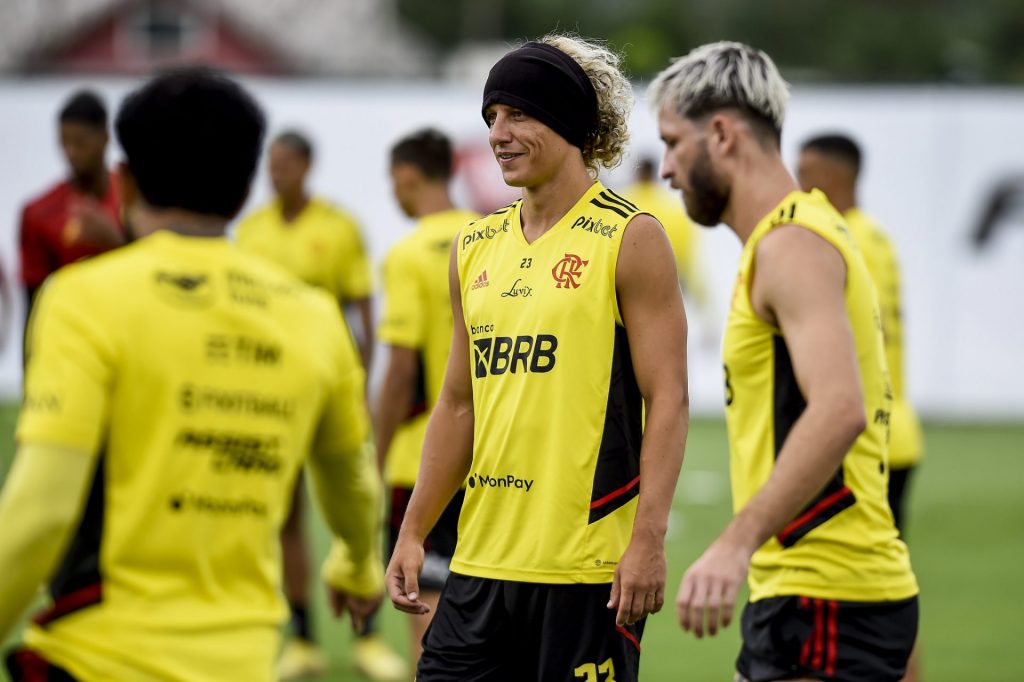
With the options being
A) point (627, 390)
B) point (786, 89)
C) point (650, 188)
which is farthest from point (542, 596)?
point (650, 188)

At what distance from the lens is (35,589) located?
8.87ft

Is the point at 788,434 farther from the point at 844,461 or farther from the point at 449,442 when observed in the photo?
the point at 449,442

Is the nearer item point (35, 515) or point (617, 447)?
point (35, 515)

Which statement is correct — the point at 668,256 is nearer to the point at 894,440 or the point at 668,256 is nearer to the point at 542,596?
the point at 542,596

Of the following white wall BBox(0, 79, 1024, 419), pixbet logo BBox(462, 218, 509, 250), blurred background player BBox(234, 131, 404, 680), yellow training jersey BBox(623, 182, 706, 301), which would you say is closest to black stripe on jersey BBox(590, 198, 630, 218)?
pixbet logo BBox(462, 218, 509, 250)

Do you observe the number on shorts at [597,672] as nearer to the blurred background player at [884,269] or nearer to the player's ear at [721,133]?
the player's ear at [721,133]

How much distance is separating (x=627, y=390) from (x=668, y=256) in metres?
0.36

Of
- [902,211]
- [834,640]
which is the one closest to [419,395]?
[834,640]

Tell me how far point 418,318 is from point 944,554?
548 cm

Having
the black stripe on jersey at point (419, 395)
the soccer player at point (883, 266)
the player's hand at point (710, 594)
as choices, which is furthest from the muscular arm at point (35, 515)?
the soccer player at point (883, 266)

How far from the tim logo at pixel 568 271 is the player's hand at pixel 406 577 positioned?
0.81 m

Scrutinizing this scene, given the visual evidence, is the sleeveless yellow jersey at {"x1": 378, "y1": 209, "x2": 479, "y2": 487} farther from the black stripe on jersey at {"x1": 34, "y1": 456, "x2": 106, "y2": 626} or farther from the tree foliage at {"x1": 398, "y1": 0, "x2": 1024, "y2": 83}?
the tree foliage at {"x1": 398, "y1": 0, "x2": 1024, "y2": 83}

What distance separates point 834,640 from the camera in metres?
3.85

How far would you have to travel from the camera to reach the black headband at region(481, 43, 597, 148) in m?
3.86
